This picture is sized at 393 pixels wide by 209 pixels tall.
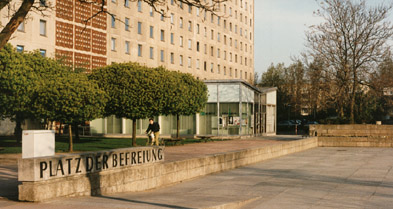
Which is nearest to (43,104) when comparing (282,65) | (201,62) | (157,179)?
(157,179)

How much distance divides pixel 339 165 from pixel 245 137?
22.7 metres

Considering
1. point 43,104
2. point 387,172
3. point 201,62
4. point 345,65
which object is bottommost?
point 387,172

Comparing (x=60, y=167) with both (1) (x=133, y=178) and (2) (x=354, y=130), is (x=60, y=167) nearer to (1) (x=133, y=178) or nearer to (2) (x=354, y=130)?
(1) (x=133, y=178)

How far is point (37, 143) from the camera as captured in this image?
33.1 feet

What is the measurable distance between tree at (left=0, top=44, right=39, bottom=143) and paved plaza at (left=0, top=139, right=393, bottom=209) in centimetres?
1421

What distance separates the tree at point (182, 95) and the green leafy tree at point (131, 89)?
1.38 meters

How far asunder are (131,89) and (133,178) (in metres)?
18.2

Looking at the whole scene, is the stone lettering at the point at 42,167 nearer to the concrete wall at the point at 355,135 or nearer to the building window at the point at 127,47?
the concrete wall at the point at 355,135

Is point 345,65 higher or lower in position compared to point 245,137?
higher

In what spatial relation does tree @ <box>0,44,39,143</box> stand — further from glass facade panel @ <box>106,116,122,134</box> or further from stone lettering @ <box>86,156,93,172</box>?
stone lettering @ <box>86,156,93,172</box>

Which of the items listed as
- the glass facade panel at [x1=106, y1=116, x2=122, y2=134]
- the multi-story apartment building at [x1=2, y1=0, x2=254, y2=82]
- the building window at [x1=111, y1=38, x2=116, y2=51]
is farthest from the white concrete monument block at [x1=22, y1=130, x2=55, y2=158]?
the building window at [x1=111, y1=38, x2=116, y2=51]

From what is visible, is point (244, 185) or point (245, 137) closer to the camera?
point (244, 185)

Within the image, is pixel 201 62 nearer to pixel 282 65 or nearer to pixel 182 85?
pixel 282 65

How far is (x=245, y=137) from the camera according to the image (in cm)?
4441
